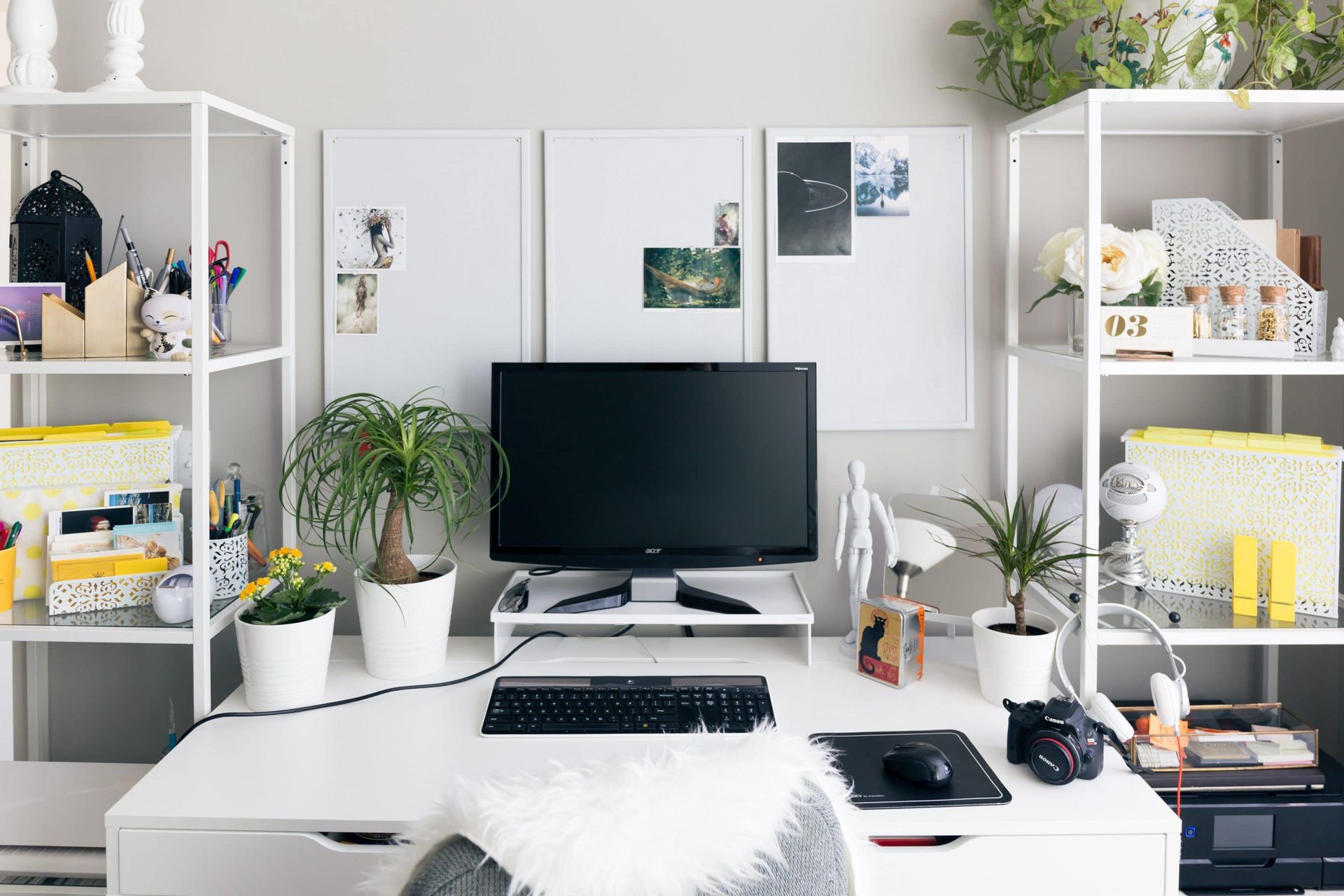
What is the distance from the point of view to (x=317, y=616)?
1.64 meters

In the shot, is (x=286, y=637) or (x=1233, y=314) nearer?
(x=286, y=637)

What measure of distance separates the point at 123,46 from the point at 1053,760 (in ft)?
6.06

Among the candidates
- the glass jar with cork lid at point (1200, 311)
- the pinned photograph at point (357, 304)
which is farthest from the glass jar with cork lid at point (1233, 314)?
the pinned photograph at point (357, 304)

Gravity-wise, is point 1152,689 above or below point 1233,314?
below

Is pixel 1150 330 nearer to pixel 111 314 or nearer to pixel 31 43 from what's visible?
pixel 111 314

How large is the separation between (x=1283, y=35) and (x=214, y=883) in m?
2.06

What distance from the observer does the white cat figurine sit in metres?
1.68

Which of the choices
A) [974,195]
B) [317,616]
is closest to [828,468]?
[974,195]

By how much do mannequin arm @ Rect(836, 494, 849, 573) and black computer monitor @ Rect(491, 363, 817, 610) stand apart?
0.04 meters

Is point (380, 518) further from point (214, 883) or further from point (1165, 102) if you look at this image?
point (1165, 102)

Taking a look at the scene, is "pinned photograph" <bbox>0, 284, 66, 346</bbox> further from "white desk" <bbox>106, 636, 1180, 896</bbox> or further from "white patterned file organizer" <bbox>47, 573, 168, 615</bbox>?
"white desk" <bbox>106, 636, 1180, 896</bbox>

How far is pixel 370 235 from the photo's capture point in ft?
6.54

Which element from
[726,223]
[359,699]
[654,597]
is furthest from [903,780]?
[726,223]

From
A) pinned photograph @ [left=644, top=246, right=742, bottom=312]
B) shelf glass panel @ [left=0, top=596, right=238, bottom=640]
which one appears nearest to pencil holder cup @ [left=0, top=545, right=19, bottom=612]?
shelf glass panel @ [left=0, top=596, right=238, bottom=640]
